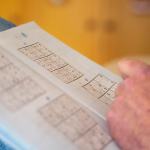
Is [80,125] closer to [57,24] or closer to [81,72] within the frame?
[81,72]

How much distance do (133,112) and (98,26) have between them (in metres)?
1.12

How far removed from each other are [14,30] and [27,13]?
3.38 feet

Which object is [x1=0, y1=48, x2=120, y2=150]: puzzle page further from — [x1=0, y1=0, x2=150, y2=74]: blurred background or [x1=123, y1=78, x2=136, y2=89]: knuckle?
[x1=0, y1=0, x2=150, y2=74]: blurred background

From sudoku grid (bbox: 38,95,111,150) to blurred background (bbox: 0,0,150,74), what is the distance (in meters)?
1.00

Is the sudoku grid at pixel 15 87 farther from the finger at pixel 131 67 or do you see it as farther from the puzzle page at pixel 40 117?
the finger at pixel 131 67

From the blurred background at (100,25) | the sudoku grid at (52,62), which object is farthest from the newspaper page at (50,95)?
the blurred background at (100,25)

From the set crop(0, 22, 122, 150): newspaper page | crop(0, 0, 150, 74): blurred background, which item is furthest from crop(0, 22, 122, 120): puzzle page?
crop(0, 0, 150, 74): blurred background

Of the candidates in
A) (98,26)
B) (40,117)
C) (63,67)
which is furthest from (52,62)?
(98,26)

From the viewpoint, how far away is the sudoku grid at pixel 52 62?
395 millimetres

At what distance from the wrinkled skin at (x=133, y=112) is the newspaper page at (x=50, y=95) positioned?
23 mm

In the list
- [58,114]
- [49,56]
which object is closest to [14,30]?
[49,56]

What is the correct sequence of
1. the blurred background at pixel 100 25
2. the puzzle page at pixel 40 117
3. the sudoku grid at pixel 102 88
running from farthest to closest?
the blurred background at pixel 100 25, the sudoku grid at pixel 102 88, the puzzle page at pixel 40 117

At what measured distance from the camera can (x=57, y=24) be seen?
1.38 metres

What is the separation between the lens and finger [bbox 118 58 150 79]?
0.34 metres
